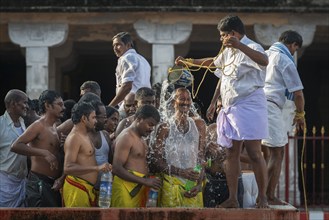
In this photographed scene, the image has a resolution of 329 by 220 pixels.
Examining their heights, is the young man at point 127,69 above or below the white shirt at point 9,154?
above

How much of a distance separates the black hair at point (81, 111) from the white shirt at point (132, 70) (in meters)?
1.75

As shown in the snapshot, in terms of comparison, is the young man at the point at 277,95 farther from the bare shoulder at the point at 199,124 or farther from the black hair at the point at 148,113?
the black hair at the point at 148,113

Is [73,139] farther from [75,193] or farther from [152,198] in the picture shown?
[152,198]

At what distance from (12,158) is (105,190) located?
156cm

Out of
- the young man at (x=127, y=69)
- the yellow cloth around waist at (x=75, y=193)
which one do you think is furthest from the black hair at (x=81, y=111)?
the young man at (x=127, y=69)

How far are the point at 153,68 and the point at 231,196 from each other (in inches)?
292

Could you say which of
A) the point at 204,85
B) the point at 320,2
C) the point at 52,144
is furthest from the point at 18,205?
→ the point at 204,85

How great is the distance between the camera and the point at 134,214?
28.6 feet

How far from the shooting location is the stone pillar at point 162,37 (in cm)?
1631

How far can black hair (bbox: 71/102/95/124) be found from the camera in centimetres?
938

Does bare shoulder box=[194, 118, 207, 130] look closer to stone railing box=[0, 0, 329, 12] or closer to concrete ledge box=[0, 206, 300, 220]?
concrete ledge box=[0, 206, 300, 220]

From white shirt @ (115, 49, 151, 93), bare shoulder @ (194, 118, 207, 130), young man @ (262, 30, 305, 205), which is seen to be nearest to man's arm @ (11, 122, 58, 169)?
bare shoulder @ (194, 118, 207, 130)

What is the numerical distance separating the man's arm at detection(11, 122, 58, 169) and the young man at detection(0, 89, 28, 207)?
67 centimetres

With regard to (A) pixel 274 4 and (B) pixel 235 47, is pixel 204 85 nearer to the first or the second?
(A) pixel 274 4
